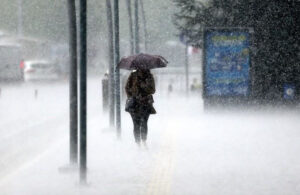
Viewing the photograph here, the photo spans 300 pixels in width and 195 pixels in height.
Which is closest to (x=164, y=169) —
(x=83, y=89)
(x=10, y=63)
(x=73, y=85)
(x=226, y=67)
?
(x=73, y=85)

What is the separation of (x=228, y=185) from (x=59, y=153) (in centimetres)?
492

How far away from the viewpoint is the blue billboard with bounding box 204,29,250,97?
82.0 ft

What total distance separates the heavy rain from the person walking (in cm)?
2

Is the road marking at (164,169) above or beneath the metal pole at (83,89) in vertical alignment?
beneath

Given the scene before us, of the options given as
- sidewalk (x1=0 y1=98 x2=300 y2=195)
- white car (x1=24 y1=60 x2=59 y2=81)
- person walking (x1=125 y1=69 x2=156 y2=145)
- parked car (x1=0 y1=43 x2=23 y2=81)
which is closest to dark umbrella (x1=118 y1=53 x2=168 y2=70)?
person walking (x1=125 y1=69 x2=156 y2=145)

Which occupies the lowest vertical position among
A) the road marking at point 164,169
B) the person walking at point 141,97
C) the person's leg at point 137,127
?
the road marking at point 164,169

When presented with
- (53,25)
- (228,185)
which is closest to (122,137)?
(228,185)

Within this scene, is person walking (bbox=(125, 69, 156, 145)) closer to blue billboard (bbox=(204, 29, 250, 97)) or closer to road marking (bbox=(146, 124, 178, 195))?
road marking (bbox=(146, 124, 178, 195))

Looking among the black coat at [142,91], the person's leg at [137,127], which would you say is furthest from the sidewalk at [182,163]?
the black coat at [142,91]

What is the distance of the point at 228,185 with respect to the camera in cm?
1111

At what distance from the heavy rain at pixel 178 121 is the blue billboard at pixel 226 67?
30mm

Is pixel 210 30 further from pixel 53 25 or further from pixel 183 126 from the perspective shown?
pixel 53 25

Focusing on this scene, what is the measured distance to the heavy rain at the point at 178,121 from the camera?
11.2m

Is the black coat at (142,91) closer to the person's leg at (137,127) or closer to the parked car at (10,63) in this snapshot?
the person's leg at (137,127)
